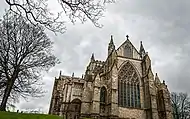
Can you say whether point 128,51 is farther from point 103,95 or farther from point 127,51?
point 103,95

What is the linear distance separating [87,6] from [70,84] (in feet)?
94.3

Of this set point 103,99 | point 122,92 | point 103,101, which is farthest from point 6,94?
point 122,92

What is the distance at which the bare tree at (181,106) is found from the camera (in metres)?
34.6

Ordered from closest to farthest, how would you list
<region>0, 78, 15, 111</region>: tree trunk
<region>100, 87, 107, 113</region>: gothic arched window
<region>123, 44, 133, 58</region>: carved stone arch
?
<region>0, 78, 15, 111</region>: tree trunk → <region>100, 87, 107, 113</region>: gothic arched window → <region>123, 44, 133, 58</region>: carved stone arch

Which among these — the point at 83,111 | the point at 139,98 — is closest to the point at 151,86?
the point at 139,98

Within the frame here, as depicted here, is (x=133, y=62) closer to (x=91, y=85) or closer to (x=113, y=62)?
(x=113, y=62)

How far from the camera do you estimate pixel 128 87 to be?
2870 cm

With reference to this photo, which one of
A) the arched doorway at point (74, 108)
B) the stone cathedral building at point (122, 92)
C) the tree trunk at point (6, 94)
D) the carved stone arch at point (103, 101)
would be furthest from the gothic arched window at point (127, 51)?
the tree trunk at point (6, 94)

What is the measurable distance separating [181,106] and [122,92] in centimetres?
1576

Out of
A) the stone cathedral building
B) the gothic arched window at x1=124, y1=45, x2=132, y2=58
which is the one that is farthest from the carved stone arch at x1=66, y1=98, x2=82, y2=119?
the gothic arched window at x1=124, y1=45, x2=132, y2=58

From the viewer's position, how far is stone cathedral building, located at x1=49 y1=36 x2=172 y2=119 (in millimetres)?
25406

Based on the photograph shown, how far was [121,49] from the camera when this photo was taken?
32.1 m

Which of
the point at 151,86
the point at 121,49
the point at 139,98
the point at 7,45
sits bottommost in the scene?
the point at 139,98

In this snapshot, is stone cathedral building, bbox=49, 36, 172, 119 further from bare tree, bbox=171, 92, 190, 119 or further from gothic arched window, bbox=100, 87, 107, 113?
bare tree, bbox=171, 92, 190, 119
